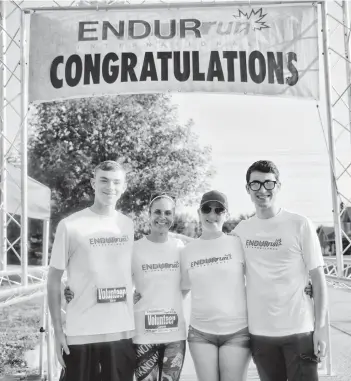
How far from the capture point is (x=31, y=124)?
20703 millimetres

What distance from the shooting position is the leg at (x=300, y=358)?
2.71 metres

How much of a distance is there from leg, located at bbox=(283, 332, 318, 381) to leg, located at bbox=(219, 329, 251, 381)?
10.0 inches

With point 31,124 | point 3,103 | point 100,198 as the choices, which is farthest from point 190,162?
point 100,198

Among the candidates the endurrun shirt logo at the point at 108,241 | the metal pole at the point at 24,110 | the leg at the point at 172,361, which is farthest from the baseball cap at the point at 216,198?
the metal pole at the point at 24,110

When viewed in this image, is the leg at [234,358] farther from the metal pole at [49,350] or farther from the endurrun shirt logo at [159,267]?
the metal pole at [49,350]

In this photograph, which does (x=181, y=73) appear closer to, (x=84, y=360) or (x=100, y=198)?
(x=100, y=198)

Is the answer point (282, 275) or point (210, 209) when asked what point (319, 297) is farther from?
point (210, 209)

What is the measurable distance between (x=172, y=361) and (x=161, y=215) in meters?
0.91

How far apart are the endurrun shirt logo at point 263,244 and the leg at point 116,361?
3.15ft

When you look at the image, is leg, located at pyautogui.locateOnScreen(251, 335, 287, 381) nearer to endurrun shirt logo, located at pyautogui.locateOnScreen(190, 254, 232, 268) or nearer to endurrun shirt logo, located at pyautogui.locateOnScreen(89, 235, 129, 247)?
endurrun shirt logo, located at pyautogui.locateOnScreen(190, 254, 232, 268)

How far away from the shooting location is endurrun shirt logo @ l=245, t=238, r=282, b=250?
110 inches

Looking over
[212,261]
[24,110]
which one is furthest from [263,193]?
[24,110]

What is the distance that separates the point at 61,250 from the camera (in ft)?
9.07

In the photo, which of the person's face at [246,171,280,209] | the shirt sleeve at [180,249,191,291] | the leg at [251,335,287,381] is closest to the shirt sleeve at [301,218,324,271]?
the person's face at [246,171,280,209]
